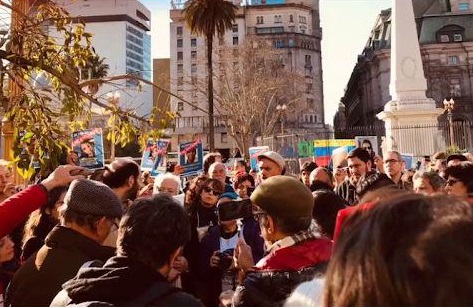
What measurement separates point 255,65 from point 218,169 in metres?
34.9

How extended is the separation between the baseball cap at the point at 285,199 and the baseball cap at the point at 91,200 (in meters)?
0.83

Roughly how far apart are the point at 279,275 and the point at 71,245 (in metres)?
1.17

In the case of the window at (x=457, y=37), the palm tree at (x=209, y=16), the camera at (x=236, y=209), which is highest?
the window at (x=457, y=37)

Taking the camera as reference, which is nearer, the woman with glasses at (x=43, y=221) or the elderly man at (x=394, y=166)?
the woman with glasses at (x=43, y=221)

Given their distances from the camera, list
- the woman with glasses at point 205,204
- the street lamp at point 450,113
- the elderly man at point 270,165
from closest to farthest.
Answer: the woman with glasses at point 205,204 < the elderly man at point 270,165 < the street lamp at point 450,113

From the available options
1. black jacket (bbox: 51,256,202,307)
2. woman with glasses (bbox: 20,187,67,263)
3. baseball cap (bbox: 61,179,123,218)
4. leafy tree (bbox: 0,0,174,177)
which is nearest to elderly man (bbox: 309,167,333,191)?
leafy tree (bbox: 0,0,174,177)

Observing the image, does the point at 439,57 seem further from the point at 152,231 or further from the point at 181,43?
the point at 152,231

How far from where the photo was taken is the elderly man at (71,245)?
8.80ft

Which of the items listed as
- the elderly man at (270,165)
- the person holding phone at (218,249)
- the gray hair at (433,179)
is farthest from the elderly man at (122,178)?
the gray hair at (433,179)

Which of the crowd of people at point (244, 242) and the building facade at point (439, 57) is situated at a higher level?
the building facade at point (439, 57)

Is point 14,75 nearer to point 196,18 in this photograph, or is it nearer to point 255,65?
point 196,18

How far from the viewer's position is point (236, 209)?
12.4 ft

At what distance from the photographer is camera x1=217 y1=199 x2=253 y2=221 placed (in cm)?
373

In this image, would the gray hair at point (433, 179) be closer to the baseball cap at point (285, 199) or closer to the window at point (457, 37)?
the baseball cap at point (285, 199)
